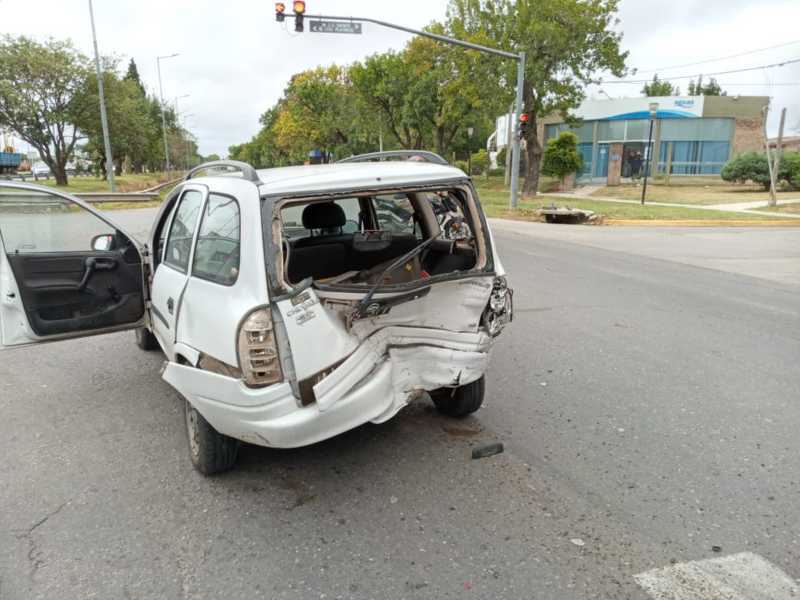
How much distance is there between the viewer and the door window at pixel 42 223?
437 centimetres

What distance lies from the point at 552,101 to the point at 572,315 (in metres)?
22.8

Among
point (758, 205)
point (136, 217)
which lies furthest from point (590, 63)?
point (136, 217)

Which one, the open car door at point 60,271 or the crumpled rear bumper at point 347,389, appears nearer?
the crumpled rear bumper at point 347,389

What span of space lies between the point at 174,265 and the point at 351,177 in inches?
58.8

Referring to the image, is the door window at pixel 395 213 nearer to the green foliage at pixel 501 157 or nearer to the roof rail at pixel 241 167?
the roof rail at pixel 241 167

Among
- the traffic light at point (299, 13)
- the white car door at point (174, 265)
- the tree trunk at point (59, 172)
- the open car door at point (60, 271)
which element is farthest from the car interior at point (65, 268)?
the tree trunk at point (59, 172)

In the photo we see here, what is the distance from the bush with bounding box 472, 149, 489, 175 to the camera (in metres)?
55.4

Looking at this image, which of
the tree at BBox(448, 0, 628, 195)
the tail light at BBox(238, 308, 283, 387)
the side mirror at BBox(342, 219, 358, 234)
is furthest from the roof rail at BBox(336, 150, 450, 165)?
the tree at BBox(448, 0, 628, 195)

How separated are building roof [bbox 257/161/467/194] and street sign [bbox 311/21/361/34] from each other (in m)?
13.6

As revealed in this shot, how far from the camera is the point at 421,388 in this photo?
3441 millimetres

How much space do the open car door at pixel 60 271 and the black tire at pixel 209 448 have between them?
1.60 meters

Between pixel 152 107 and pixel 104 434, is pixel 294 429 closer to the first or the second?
pixel 104 434

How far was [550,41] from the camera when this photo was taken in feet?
82.7

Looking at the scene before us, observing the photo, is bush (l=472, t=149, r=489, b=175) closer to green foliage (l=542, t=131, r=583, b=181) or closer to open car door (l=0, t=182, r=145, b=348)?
green foliage (l=542, t=131, r=583, b=181)
